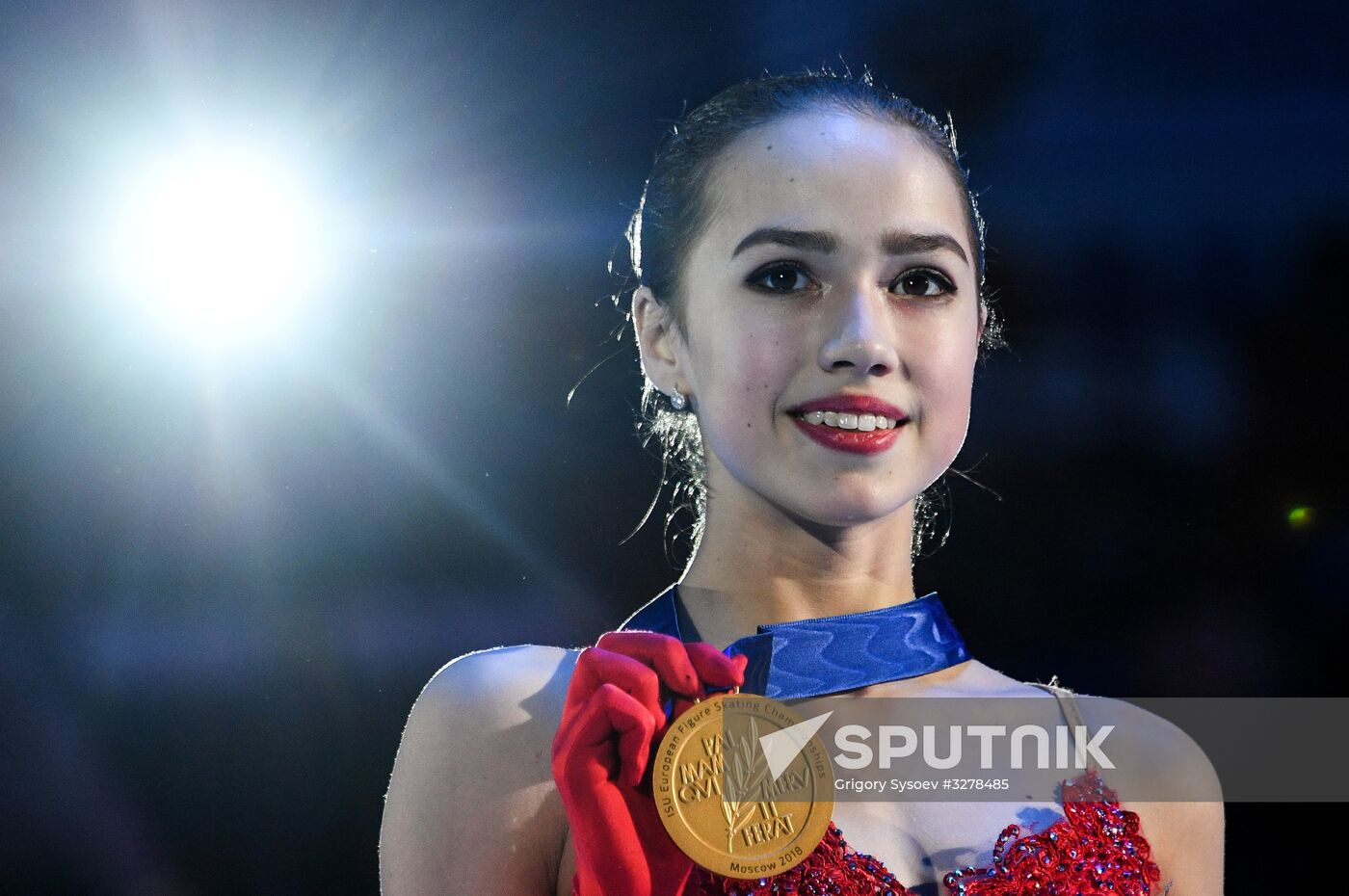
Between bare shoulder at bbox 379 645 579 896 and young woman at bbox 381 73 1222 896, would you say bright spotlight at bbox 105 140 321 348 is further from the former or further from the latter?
bare shoulder at bbox 379 645 579 896

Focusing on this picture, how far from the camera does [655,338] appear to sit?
1.71 metres

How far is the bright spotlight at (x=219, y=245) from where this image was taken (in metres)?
2.20

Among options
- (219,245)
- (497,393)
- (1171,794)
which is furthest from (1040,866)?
(219,245)

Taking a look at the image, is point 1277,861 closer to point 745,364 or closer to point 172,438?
point 745,364

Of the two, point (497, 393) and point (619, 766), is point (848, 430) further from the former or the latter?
point (497, 393)

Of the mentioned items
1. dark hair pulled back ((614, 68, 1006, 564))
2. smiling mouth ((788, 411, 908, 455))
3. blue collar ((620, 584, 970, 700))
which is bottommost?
blue collar ((620, 584, 970, 700))

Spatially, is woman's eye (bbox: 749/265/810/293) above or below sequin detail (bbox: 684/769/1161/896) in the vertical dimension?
above

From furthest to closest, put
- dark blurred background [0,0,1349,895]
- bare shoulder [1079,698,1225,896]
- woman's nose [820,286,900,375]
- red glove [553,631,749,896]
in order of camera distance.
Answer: dark blurred background [0,0,1349,895] → bare shoulder [1079,698,1225,896] → woman's nose [820,286,900,375] → red glove [553,631,749,896]

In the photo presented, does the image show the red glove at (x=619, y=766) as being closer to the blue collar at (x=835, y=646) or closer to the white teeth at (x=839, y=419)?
the blue collar at (x=835, y=646)

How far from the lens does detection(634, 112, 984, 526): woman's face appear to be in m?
1.54

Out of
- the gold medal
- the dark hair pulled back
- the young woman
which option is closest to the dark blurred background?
the dark hair pulled back

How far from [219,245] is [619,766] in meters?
1.28

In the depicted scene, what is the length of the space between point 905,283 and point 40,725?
1.52 metres

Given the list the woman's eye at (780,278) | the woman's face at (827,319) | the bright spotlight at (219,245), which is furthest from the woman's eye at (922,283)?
the bright spotlight at (219,245)
